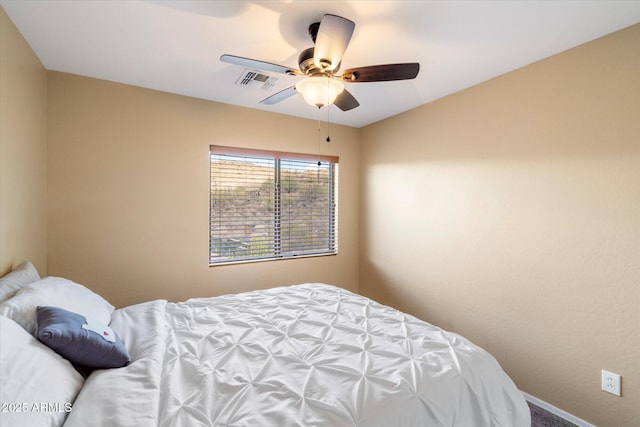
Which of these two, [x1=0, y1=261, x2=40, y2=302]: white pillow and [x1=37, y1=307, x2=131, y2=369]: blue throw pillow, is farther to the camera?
[x1=0, y1=261, x2=40, y2=302]: white pillow

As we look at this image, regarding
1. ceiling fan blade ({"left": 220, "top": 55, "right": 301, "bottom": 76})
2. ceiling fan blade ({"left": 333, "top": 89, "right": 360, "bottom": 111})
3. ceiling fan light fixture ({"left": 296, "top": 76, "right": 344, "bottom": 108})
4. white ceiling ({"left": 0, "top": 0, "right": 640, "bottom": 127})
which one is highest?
white ceiling ({"left": 0, "top": 0, "right": 640, "bottom": 127})

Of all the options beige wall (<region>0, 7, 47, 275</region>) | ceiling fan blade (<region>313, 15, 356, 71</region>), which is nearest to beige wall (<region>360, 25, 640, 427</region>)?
ceiling fan blade (<region>313, 15, 356, 71</region>)

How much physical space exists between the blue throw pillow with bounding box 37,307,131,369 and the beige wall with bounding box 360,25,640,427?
2.56 metres

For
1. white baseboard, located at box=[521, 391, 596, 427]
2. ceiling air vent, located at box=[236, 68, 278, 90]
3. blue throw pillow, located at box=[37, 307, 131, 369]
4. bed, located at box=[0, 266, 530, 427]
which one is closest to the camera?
bed, located at box=[0, 266, 530, 427]

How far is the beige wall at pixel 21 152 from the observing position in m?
1.63

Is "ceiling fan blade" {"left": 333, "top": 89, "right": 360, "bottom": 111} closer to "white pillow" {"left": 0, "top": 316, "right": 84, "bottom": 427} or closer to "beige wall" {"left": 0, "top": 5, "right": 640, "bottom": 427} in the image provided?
"beige wall" {"left": 0, "top": 5, "right": 640, "bottom": 427}

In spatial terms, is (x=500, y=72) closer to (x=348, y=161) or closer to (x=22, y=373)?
(x=348, y=161)

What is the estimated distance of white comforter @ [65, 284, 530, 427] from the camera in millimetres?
1031

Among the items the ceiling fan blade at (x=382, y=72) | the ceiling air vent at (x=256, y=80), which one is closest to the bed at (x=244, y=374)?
the ceiling fan blade at (x=382, y=72)

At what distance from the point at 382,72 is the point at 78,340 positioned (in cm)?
193

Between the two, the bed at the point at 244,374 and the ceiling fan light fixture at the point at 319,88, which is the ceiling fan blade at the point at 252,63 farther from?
the bed at the point at 244,374

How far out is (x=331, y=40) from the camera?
1448 millimetres

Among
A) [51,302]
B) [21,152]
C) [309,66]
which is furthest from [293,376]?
[21,152]

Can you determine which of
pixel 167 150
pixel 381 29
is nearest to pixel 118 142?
pixel 167 150
